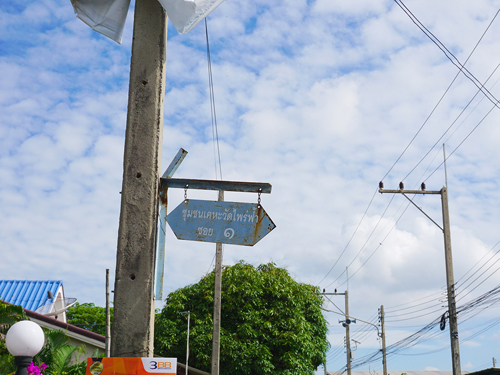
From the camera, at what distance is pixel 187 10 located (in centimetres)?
397

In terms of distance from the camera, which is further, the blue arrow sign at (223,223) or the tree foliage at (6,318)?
the tree foliage at (6,318)

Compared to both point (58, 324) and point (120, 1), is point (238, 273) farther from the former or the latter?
point (120, 1)

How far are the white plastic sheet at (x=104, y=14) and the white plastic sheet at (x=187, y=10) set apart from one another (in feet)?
2.16

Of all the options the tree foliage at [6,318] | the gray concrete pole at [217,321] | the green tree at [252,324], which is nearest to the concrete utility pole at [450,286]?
the green tree at [252,324]

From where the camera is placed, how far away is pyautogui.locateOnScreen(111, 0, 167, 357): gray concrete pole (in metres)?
3.66

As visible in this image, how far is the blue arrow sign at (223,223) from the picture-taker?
405cm

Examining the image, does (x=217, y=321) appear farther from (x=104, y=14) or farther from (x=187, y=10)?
(x=187, y=10)

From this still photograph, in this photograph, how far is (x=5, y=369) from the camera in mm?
10289

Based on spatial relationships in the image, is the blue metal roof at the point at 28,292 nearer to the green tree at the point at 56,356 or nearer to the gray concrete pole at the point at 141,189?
Result: the green tree at the point at 56,356

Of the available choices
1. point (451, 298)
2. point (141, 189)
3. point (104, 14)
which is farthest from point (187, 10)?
point (451, 298)

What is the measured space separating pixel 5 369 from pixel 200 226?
8.47 meters

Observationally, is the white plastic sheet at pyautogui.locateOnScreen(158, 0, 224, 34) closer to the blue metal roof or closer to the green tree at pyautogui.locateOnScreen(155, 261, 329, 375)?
the green tree at pyautogui.locateOnScreen(155, 261, 329, 375)

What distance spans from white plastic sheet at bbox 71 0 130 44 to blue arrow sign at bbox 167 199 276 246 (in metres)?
1.76

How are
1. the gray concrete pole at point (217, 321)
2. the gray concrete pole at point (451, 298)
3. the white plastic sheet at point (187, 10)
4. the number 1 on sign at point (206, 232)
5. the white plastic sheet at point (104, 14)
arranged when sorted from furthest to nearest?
the gray concrete pole at point (451, 298) → the gray concrete pole at point (217, 321) → the white plastic sheet at point (104, 14) → the number 1 on sign at point (206, 232) → the white plastic sheet at point (187, 10)
